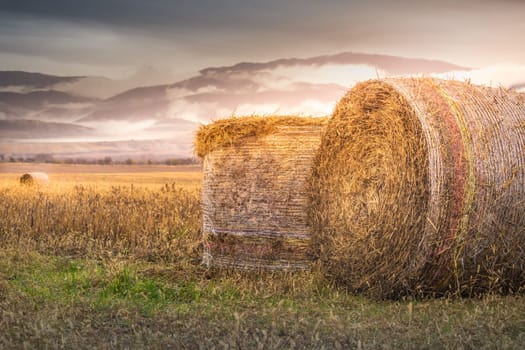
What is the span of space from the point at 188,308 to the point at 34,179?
1775 centimetres

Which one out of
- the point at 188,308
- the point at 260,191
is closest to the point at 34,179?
the point at 260,191

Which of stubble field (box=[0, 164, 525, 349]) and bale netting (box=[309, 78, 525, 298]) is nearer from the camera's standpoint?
stubble field (box=[0, 164, 525, 349])

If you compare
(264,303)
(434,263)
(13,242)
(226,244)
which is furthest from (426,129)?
(13,242)

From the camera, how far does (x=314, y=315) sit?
7.07m

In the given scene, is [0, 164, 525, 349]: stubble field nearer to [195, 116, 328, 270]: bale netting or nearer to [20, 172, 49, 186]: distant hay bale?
[195, 116, 328, 270]: bale netting

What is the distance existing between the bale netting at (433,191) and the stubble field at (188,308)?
28cm

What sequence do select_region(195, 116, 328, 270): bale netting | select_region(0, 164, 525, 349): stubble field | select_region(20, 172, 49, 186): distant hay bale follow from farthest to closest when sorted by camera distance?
select_region(20, 172, 49, 186): distant hay bale < select_region(195, 116, 328, 270): bale netting < select_region(0, 164, 525, 349): stubble field

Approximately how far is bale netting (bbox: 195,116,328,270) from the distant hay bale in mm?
14928

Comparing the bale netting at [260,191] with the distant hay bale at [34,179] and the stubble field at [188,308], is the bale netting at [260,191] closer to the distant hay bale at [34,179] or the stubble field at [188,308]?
the stubble field at [188,308]

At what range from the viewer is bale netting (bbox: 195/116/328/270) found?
9430 millimetres

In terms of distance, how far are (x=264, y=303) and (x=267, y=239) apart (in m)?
1.93

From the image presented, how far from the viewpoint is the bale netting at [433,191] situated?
7219 millimetres

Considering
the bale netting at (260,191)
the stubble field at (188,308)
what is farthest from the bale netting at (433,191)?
the bale netting at (260,191)

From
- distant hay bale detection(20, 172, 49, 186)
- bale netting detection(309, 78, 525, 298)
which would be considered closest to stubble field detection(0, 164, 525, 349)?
bale netting detection(309, 78, 525, 298)
